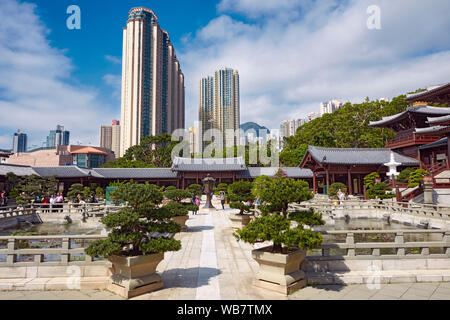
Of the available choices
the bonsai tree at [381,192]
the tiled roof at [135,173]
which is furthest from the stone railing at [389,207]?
the tiled roof at [135,173]

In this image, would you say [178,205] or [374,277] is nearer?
[374,277]

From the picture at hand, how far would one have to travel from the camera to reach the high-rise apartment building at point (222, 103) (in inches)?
4852

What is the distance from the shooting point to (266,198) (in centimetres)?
683

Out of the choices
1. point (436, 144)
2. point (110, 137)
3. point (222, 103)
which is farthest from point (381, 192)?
point (110, 137)

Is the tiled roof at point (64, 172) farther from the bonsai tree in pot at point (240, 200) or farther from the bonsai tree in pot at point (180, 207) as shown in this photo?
the bonsai tree in pot at point (240, 200)

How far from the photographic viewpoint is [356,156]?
3259 cm

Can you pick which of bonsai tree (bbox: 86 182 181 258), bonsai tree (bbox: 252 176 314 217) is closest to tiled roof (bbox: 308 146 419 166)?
bonsai tree (bbox: 252 176 314 217)

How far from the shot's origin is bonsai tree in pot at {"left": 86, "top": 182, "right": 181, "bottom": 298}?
5863mm

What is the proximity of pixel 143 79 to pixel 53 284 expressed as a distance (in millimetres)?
96659

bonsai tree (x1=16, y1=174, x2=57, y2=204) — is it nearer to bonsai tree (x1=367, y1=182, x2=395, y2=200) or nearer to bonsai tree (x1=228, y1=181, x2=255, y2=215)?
bonsai tree (x1=228, y1=181, x2=255, y2=215)

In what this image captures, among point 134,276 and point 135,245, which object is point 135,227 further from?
point 134,276

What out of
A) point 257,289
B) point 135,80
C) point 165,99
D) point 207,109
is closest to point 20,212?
point 257,289
